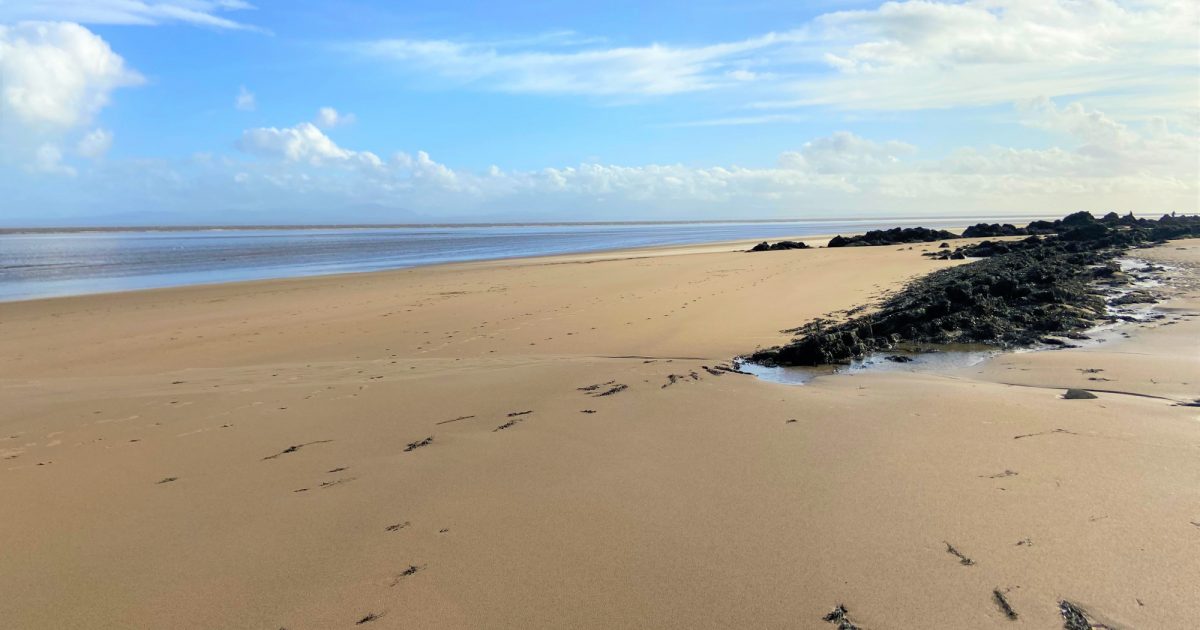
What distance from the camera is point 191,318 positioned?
1220 centimetres

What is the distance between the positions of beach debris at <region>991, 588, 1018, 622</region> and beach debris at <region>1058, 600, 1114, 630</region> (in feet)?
0.50

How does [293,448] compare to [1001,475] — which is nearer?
[1001,475]

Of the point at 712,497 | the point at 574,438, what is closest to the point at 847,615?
the point at 712,497

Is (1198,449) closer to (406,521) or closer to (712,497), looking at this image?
(712,497)

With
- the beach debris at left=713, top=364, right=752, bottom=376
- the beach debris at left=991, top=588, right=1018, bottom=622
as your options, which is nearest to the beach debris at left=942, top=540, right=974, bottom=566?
the beach debris at left=991, top=588, right=1018, bottom=622

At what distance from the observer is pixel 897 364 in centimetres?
662

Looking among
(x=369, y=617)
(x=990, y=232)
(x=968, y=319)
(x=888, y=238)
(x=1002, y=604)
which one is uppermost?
(x=990, y=232)

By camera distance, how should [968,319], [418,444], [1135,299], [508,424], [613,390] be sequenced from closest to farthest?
[418,444] → [508,424] → [613,390] → [968,319] → [1135,299]

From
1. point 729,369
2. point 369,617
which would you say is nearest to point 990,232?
point 729,369

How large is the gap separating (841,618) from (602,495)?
1.47m

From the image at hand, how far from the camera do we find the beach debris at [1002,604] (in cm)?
231

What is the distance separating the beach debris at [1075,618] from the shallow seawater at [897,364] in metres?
3.57

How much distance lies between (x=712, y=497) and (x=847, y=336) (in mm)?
4415

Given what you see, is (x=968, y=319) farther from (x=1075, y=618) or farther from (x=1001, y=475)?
(x=1075, y=618)
